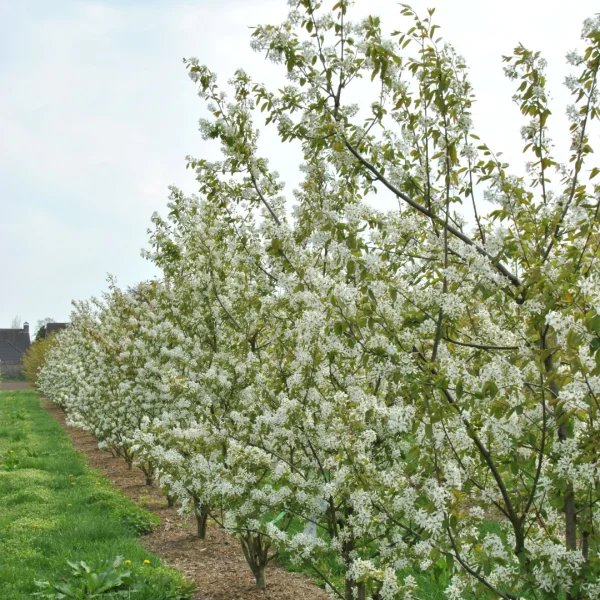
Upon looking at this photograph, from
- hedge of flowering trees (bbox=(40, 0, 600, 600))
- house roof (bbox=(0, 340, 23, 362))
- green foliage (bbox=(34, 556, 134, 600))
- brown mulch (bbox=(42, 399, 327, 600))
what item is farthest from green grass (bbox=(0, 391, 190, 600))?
house roof (bbox=(0, 340, 23, 362))

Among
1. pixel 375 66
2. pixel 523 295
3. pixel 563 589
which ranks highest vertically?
pixel 375 66

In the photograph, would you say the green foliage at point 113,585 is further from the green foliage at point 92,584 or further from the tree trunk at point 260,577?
the tree trunk at point 260,577

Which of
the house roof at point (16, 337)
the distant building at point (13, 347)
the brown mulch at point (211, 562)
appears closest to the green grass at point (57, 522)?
the brown mulch at point (211, 562)

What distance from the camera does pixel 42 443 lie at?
15.8 m

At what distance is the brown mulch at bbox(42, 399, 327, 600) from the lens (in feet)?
19.1

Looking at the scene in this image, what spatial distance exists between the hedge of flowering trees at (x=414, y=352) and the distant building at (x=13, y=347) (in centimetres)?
6787

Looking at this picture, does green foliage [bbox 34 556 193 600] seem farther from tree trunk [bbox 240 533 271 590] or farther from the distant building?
the distant building

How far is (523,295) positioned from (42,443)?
15.2 meters

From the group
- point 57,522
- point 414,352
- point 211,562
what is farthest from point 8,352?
point 414,352

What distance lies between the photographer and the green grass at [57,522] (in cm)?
585

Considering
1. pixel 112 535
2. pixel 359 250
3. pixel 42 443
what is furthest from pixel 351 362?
pixel 42 443

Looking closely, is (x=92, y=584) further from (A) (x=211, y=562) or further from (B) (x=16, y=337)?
(B) (x=16, y=337)

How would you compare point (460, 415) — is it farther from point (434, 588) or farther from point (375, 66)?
point (434, 588)

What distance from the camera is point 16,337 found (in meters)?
76.8
